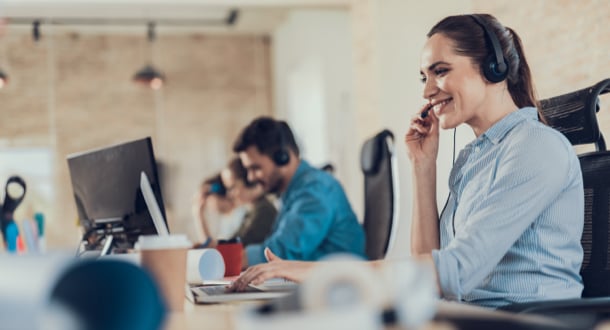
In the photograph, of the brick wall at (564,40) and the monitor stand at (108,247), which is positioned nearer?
the monitor stand at (108,247)

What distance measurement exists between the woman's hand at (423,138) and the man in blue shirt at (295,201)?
0.87m

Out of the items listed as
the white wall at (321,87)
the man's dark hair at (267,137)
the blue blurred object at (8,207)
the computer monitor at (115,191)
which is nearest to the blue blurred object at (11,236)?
the blue blurred object at (8,207)

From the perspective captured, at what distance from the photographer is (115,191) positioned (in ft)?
6.73

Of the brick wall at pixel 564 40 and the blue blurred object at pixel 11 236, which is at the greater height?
the brick wall at pixel 564 40

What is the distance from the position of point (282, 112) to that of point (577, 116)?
7009 mm

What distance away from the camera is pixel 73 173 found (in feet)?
7.67

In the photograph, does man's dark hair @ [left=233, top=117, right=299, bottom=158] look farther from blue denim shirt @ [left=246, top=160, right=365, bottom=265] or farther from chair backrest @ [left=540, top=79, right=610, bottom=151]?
chair backrest @ [left=540, top=79, right=610, bottom=151]

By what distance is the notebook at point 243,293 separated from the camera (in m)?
1.39

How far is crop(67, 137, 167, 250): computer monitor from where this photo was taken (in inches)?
73.6

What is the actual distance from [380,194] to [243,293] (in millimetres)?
1417

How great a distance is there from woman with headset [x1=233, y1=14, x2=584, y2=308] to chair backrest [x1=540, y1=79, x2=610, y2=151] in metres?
0.05

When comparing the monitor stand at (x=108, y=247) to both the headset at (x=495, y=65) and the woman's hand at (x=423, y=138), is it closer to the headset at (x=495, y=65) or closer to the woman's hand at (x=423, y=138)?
the woman's hand at (x=423, y=138)

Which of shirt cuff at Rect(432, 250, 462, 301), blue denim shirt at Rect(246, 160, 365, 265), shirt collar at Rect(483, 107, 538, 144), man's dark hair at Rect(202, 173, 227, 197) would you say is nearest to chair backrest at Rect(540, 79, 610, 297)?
shirt collar at Rect(483, 107, 538, 144)

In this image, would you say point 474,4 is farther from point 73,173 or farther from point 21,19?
point 21,19
